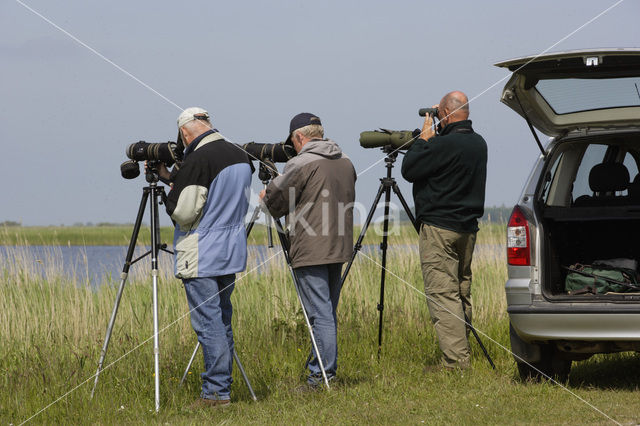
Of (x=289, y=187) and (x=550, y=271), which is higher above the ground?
(x=289, y=187)

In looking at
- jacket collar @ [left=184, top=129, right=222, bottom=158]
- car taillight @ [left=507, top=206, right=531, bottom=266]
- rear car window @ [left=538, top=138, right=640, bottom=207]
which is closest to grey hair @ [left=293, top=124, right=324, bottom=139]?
jacket collar @ [left=184, top=129, right=222, bottom=158]

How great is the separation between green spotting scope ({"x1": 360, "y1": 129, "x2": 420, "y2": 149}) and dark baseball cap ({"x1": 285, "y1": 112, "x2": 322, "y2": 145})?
2.77ft

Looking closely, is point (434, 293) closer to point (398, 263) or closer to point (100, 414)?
point (100, 414)

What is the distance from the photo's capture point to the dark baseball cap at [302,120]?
5.17 meters

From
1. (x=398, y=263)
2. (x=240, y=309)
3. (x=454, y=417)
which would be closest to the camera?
(x=454, y=417)

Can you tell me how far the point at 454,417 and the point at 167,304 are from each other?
477cm

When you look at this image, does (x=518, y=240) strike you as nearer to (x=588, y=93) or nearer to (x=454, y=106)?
(x=588, y=93)

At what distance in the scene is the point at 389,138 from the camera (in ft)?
19.5

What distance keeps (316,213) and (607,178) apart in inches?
77.7

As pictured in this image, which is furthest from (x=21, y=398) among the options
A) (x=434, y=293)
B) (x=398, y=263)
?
(x=398, y=263)

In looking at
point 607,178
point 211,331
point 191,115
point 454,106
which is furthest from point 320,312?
point 607,178

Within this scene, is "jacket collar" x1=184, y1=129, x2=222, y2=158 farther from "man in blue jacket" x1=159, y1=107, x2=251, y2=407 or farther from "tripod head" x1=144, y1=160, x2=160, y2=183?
"tripod head" x1=144, y1=160, x2=160, y2=183

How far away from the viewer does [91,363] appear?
571 cm

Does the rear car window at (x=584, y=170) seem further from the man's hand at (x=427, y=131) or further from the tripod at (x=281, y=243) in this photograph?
the tripod at (x=281, y=243)
